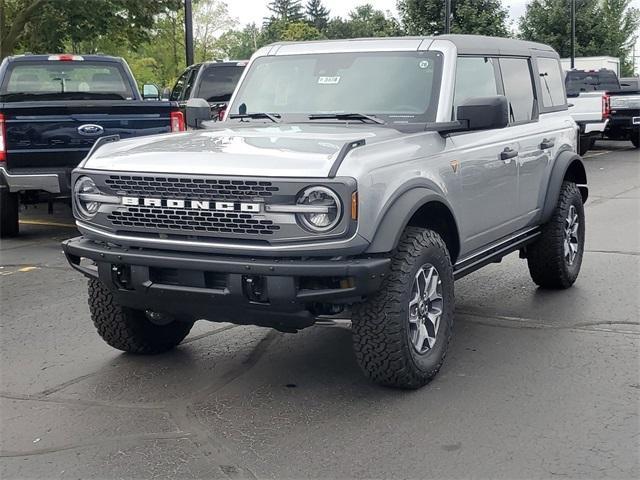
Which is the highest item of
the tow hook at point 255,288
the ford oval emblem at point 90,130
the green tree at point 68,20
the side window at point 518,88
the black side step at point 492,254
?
the green tree at point 68,20

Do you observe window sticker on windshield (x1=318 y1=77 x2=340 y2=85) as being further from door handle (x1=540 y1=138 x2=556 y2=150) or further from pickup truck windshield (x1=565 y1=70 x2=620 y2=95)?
pickup truck windshield (x1=565 y1=70 x2=620 y2=95)

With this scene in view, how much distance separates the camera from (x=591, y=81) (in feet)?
82.1

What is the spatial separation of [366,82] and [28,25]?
22.6 metres

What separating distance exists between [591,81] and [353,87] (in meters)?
21.1

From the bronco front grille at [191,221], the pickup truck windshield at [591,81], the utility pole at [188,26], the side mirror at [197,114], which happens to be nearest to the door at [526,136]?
the side mirror at [197,114]

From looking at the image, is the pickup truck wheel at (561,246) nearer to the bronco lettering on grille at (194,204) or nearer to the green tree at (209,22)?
the bronco lettering on grille at (194,204)

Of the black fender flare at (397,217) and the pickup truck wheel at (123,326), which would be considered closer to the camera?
the black fender flare at (397,217)

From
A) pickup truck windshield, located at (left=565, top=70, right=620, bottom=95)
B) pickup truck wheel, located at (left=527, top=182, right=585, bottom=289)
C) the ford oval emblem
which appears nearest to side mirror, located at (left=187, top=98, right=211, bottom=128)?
pickup truck wheel, located at (left=527, top=182, right=585, bottom=289)

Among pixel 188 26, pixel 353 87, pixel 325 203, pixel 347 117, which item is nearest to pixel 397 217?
pixel 325 203

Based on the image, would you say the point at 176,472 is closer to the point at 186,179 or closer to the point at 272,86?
the point at 186,179

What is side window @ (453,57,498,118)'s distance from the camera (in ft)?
18.2

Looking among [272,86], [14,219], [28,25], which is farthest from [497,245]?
[28,25]

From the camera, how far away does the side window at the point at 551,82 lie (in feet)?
22.7

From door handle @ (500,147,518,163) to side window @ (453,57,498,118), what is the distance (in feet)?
1.33
